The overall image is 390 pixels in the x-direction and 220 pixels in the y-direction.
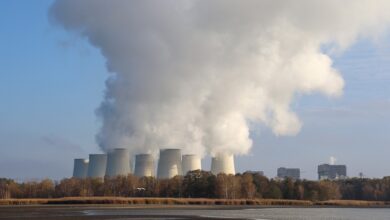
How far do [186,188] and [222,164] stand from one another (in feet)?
22.2

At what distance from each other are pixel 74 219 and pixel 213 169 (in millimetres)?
56129

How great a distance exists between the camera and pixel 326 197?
10050 cm

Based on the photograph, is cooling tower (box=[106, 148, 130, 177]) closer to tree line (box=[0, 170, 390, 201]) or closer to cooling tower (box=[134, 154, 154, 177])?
cooling tower (box=[134, 154, 154, 177])

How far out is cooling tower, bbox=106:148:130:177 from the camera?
82.6 m

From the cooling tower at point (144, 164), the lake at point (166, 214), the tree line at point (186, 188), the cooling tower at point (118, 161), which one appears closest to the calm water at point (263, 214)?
the lake at point (166, 214)

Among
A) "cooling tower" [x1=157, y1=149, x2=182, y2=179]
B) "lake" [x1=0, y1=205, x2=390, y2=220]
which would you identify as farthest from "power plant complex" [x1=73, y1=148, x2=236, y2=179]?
"lake" [x1=0, y1=205, x2=390, y2=220]

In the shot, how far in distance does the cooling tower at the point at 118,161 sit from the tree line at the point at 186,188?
23.5 feet

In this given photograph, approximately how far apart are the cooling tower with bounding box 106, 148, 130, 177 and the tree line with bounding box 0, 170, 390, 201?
23.5 feet

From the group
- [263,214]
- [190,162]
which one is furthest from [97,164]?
[263,214]

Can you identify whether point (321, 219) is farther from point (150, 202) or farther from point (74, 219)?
point (150, 202)

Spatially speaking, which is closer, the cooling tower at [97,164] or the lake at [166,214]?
the lake at [166,214]

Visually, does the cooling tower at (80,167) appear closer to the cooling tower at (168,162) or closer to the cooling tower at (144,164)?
the cooling tower at (144,164)

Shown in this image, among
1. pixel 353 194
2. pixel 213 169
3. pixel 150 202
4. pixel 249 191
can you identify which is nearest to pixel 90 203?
pixel 150 202

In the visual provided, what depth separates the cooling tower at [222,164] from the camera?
92.2 meters
